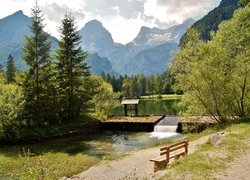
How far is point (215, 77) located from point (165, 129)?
1367 centimetres

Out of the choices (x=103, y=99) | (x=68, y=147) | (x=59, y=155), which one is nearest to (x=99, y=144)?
(x=68, y=147)

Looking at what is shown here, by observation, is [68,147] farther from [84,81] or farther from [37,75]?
[84,81]

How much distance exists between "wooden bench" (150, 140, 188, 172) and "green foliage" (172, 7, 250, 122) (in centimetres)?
1247

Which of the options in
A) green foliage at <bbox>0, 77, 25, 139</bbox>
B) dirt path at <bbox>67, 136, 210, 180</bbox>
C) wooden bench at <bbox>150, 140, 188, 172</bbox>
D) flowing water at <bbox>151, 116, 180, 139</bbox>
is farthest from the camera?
flowing water at <bbox>151, 116, 180, 139</bbox>

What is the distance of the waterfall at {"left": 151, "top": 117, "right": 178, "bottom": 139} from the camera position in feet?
133

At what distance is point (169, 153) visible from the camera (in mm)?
18750

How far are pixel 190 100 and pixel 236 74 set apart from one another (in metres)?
5.76

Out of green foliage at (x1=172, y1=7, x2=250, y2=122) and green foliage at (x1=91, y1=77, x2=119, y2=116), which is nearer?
green foliage at (x1=172, y1=7, x2=250, y2=122)

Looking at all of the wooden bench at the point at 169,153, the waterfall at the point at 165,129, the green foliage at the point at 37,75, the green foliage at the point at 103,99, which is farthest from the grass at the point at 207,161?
Result: the green foliage at the point at 103,99

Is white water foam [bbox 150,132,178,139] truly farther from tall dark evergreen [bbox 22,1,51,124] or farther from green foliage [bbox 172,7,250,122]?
tall dark evergreen [bbox 22,1,51,124]

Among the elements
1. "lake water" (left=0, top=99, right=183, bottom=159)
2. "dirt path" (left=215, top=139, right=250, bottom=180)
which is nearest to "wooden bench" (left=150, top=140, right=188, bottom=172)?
"dirt path" (left=215, top=139, right=250, bottom=180)

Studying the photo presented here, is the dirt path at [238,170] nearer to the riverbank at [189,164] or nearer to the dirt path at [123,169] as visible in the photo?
the riverbank at [189,164]

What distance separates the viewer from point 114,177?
18750 mm

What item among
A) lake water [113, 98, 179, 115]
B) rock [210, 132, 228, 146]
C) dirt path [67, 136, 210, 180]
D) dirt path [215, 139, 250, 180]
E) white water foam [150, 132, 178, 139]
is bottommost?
dirt path [67, 136, 210, 180]
